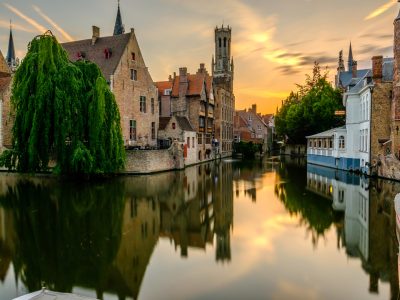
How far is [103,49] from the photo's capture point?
32344mm

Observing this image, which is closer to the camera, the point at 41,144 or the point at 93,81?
the point at 41,144

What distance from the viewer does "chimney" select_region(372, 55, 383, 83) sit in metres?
25.6

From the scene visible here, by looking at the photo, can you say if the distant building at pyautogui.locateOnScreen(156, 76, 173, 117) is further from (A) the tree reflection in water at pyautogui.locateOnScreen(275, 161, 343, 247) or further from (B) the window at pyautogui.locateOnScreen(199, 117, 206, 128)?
(A) the tree reflection in water at pyautogui.locateOnScreen(275, 161, 343, 247)

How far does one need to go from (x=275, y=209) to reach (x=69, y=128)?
1320 cm

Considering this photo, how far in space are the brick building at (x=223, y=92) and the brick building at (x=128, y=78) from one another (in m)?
15.5

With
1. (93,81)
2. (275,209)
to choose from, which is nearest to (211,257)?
(275,209)

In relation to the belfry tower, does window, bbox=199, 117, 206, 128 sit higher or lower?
lower

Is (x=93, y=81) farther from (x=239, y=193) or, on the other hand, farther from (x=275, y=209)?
(x=275, y=209)

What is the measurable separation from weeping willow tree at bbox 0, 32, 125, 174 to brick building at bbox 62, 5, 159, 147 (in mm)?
8360

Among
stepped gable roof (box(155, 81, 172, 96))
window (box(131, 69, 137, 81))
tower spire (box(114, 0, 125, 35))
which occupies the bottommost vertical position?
window (box(131, 69, 137, 81))

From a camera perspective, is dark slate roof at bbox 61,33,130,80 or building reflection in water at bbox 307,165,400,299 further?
dark slate roof at bbox 61,33,130,80

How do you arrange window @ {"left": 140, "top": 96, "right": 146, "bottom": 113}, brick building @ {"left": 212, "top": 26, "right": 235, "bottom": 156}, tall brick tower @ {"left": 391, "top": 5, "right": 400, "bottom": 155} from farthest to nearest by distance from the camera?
1. brick building @ {"left": 212, "top": 26, "right": 235, "bottom": 156}
2. window @ {"left": 140, "top": 96, "right": 146, "bottom": 113}
3. tall brick tower @ {"left": 391, "top": 5, "right": 400, "bottom": 155}

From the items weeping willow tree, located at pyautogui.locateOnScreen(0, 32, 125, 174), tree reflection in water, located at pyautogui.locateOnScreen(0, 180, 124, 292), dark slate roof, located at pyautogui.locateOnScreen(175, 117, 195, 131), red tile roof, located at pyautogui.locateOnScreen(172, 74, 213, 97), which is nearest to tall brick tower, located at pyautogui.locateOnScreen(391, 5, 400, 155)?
tree reflection in water, located at pyautogui.locateOnScreen(0, 180, 124, 292)

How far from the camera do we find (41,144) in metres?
20.4
